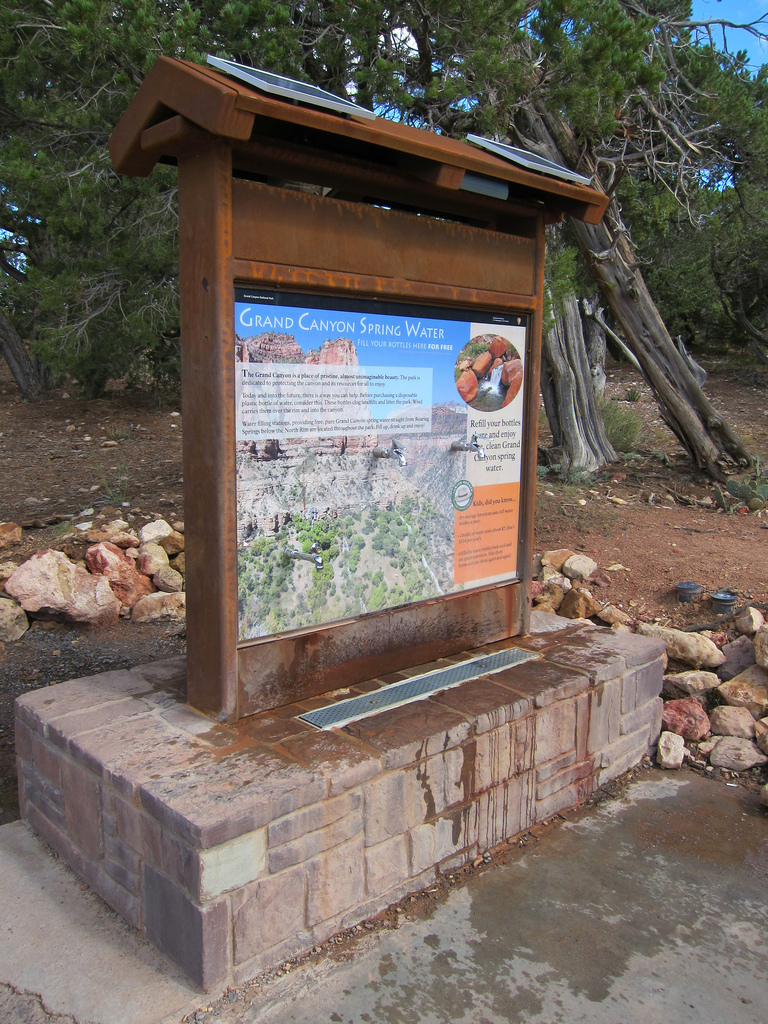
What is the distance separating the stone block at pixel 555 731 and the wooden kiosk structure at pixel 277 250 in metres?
0.57

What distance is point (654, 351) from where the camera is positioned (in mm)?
8953

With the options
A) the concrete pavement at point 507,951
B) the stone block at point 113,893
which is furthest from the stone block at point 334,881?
the stone block at point 113,893

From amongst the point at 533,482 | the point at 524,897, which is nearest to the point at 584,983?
the point at 524,897

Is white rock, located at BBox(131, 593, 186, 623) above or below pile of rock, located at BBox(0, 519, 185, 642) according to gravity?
below

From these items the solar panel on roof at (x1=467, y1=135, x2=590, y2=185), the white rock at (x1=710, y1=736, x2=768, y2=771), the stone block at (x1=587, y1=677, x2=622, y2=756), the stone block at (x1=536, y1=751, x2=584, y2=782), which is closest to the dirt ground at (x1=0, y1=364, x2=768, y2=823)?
the white rock at (x1=710, y1=736, x2=768, y2=771)

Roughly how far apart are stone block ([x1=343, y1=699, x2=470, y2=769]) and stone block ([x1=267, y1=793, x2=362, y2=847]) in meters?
0.17

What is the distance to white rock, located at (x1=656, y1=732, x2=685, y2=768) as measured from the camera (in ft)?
12.4

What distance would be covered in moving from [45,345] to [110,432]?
3.61 metres

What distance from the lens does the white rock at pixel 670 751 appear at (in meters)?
3.77

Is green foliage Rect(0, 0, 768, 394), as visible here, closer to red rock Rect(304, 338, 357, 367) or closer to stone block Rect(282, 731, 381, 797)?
red rock Rect(304, 338, 357, 367)

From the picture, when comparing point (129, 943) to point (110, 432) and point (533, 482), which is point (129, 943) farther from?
point (110, 432)

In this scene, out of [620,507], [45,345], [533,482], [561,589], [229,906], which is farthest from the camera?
[620,507]

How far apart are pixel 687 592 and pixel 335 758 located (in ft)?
11.6

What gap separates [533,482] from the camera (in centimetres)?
378
